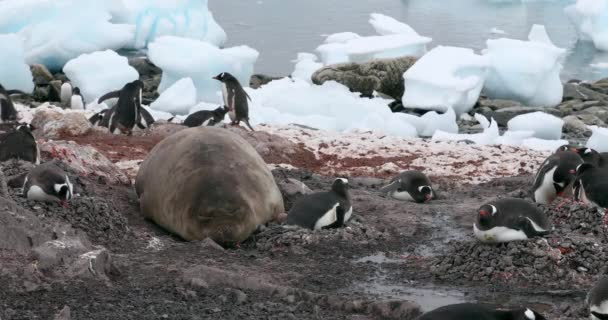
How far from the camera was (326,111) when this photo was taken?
621 inches

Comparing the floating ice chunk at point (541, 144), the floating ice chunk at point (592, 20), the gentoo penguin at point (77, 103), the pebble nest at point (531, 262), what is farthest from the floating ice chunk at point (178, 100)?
the floating ice chunk at point (592, 20)

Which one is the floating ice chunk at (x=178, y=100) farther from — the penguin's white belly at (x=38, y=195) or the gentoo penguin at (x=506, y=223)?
the gentoo penguin at (x=506, y=223)

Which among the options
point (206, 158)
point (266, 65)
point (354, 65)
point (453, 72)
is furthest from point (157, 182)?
point (266, 65)

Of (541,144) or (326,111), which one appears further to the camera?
(326,111)

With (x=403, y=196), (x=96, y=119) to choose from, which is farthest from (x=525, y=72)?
(x=403, y=196)

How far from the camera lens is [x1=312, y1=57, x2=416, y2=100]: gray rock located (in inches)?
771

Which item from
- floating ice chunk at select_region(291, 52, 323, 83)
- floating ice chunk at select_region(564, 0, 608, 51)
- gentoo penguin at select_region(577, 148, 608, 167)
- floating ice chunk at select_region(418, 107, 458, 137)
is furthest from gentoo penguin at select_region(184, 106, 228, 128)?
floating ice chunk at select_region(564, 0, 608, 51)

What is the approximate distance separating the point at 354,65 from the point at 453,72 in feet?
9.26

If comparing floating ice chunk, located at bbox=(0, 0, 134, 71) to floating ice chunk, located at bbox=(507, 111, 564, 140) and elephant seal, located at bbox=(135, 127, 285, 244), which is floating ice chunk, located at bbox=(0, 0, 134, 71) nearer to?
floating ice chunk, located at bbox=(507, 111, 564, 140)

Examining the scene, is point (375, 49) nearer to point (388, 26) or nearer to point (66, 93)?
point (388, 26)

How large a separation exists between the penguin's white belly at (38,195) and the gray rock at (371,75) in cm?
1338

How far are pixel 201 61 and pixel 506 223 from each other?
43.1 feet

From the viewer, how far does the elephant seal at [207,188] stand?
6602mm

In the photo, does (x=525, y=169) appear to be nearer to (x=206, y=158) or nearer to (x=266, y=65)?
(x=206, y=158)
